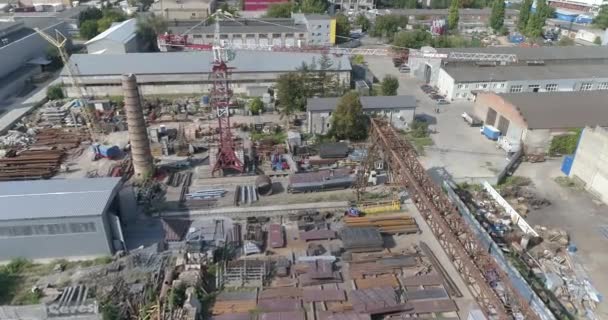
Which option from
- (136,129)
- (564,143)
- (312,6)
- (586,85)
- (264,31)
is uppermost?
(312,6)

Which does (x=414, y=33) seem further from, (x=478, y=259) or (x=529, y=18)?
(x=478, y=259)

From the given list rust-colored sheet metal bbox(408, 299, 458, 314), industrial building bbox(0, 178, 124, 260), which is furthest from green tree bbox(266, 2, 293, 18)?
rust-colored sheet metal bbox(408, 299, 458, 314)

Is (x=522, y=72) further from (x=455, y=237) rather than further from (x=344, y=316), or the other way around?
(x=344, y=316)

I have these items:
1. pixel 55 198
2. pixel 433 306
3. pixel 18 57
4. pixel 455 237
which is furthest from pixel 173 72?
pixel 433 306

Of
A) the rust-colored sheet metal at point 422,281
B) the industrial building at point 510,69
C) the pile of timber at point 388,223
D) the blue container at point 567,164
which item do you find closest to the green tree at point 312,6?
the industrial building at point 510,69

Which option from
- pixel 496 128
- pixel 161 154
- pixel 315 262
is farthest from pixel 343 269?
pixel 496 128

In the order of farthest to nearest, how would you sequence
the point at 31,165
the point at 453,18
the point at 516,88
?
the point at 453,18, the point at 516,88, the point at 31,165

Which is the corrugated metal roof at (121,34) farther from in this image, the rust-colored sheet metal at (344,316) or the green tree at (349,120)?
the rust-colored sheet metal at (344,316)
